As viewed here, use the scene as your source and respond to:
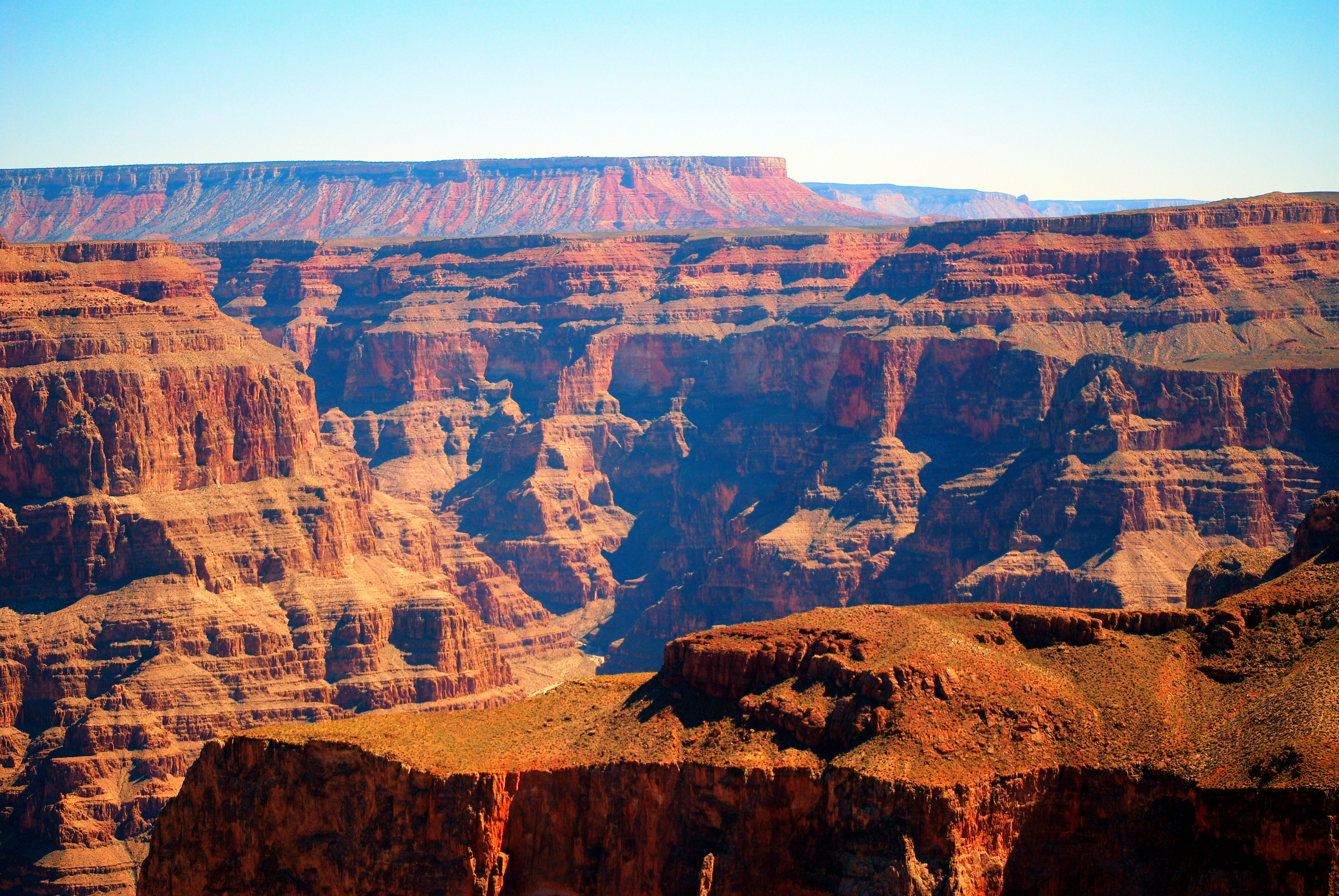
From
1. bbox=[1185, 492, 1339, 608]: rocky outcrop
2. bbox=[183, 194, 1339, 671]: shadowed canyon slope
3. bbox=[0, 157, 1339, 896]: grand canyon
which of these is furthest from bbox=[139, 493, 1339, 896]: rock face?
bbox=[183, 194, 1339, 671]: shadowed canyon slope

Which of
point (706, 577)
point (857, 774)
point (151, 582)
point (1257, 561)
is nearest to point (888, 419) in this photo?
point (706, 577)

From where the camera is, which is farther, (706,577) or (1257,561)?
(706,577)

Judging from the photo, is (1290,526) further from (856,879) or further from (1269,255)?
(856,879)

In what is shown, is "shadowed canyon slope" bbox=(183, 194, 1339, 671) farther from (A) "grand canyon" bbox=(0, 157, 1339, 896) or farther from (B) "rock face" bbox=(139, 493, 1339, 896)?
(B) "rock face" bbox=(139, 493, 1339, 896)

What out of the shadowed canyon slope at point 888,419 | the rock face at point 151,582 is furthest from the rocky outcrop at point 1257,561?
the rock face at point 151,582

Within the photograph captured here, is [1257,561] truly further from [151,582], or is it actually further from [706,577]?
[706,577]

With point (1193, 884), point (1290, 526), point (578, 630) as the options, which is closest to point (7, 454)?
point (578, 630)
